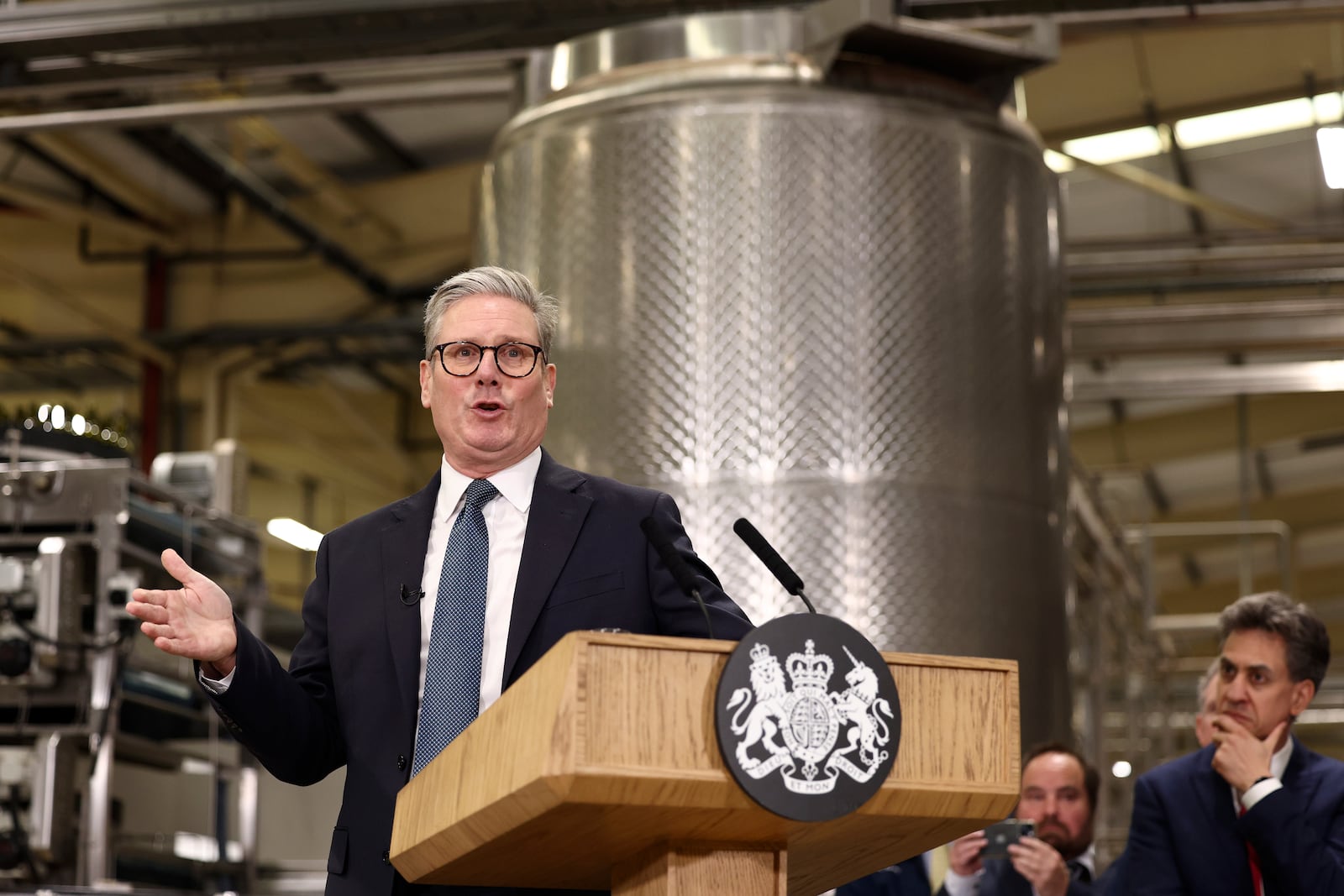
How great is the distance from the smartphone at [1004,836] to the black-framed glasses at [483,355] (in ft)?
6.79

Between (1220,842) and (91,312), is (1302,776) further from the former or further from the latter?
(91,312)

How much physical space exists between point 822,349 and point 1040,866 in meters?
1.38

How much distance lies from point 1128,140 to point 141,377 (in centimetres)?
595

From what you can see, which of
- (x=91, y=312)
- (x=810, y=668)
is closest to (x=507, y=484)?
(x=810, y=668)

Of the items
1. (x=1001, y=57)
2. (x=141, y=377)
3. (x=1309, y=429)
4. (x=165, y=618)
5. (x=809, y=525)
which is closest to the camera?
(x=165, y=618)

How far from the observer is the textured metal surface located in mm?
4109

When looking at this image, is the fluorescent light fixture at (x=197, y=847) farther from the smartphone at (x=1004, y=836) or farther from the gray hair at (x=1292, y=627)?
the gray hair at (x=1292, y=627)

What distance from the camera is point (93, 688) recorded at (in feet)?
15.8

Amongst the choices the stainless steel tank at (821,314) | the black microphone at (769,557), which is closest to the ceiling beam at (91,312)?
the stainless steel tank at (821,314)

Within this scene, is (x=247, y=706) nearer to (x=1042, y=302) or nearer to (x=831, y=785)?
(x=831, y=785)

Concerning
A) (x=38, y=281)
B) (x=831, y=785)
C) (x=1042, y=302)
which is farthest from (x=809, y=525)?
(x=38, y=281)

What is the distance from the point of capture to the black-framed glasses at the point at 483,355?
6.01 feet

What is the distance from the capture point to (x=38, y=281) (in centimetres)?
929

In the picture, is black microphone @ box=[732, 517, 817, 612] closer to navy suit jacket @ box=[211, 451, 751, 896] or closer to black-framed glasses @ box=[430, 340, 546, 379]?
navy suit jacket @ box=[211, 451, 751, 896]
